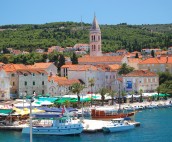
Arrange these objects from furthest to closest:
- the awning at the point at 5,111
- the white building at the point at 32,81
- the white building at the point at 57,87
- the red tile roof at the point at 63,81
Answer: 1. the red tile roof at the point at 63,81
2. the white building at the point at 57,87
3. the white building at the point at 32,81
4. the awning at the point at 5,111

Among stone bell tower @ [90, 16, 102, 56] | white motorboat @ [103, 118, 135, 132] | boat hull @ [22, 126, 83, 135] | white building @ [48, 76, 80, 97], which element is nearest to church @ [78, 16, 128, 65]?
stone bell tower @ [90, 16, 102, 56]

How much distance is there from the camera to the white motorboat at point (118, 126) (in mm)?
47766

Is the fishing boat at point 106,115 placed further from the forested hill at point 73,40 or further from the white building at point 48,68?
the forested hill at point 73,40

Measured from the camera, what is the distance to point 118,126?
48.9 meters

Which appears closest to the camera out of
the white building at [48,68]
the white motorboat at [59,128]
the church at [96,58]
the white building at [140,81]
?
the white motorboat at [59,128]

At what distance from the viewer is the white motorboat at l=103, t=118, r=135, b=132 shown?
47766mm

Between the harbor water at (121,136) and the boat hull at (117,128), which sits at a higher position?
the boat hull at (117,128)

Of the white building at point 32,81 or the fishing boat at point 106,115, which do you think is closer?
the fishing boat at point 106,115

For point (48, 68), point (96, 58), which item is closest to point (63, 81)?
point (48, 68)

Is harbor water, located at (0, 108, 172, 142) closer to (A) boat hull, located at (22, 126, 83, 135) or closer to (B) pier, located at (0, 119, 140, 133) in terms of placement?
(A) boat hull, located at (22, 126, 83, 135)

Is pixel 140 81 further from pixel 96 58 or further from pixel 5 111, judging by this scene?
pixel 5 111

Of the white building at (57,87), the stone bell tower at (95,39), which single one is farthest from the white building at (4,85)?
the stone bell tower at (95,39)

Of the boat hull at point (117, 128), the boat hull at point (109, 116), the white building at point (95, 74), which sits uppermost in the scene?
the white building at point (95, 74)

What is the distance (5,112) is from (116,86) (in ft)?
119
